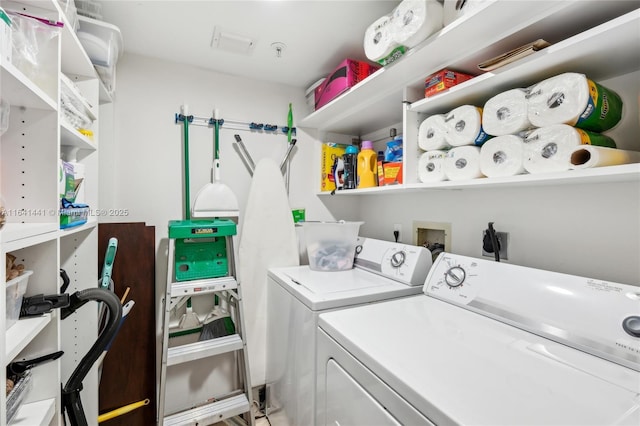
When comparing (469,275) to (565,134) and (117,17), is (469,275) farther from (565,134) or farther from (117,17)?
(117,17)

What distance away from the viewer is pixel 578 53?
882 mm

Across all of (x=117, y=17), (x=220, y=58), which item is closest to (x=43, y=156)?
(x=117, y=17)

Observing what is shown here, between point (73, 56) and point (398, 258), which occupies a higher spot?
point (73, 56)

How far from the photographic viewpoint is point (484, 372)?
75cm

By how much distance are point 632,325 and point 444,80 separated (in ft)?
3.43

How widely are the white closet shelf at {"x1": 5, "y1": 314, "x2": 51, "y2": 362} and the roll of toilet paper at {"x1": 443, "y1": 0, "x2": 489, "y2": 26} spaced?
159 centimetres

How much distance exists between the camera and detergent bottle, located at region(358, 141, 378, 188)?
182 centimetres

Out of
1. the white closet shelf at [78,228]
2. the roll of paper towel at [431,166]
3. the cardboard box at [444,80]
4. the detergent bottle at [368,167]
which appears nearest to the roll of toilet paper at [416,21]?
the cardboard box at [444,80]

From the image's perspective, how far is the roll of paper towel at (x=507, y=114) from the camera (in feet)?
3.27

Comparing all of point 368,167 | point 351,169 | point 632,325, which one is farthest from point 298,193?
point 632,325

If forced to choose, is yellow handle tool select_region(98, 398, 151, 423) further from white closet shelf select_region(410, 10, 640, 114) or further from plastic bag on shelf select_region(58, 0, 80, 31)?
white closet shelf select_region(410, 10, 640, 114)

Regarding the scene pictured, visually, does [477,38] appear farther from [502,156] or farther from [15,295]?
[15,295]

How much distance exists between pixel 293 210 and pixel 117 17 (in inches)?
58.9

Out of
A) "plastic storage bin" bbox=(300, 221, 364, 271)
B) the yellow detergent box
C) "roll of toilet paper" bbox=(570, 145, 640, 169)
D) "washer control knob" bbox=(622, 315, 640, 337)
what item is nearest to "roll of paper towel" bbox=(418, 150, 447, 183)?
"roll of toilet paper" bbox=(570, 145, 640, 169)
